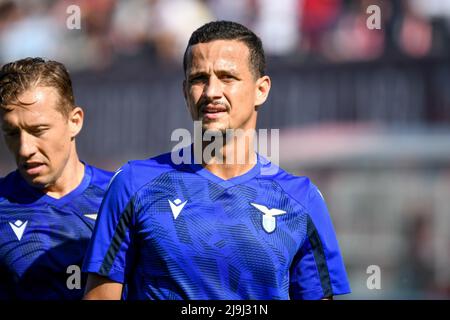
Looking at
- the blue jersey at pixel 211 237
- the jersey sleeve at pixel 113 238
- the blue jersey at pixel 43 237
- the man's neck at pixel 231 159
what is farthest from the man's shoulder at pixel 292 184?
the blue jersey at pixel 43 237

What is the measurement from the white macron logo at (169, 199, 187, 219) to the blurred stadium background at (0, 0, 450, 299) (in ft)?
21.6

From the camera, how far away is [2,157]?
38.5 ft

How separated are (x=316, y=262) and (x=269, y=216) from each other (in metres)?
0.30

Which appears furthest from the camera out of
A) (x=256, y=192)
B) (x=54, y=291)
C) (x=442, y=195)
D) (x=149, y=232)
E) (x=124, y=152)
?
(x=124, y=152)

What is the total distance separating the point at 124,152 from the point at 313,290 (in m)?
7.60

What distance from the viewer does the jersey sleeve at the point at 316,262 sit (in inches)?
163

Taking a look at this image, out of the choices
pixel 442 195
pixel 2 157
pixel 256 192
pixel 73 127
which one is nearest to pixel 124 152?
pixel 2 157

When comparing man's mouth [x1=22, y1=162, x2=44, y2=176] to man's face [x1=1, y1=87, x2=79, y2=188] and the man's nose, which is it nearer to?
man's face [x1=1, y1=87, x2=79, y2=188]

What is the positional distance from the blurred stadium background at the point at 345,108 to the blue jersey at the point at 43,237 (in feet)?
19.6

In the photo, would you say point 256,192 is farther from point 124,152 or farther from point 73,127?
point 124,152

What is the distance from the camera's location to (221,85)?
13.2 ft

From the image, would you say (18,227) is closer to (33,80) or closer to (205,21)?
(33,80)
